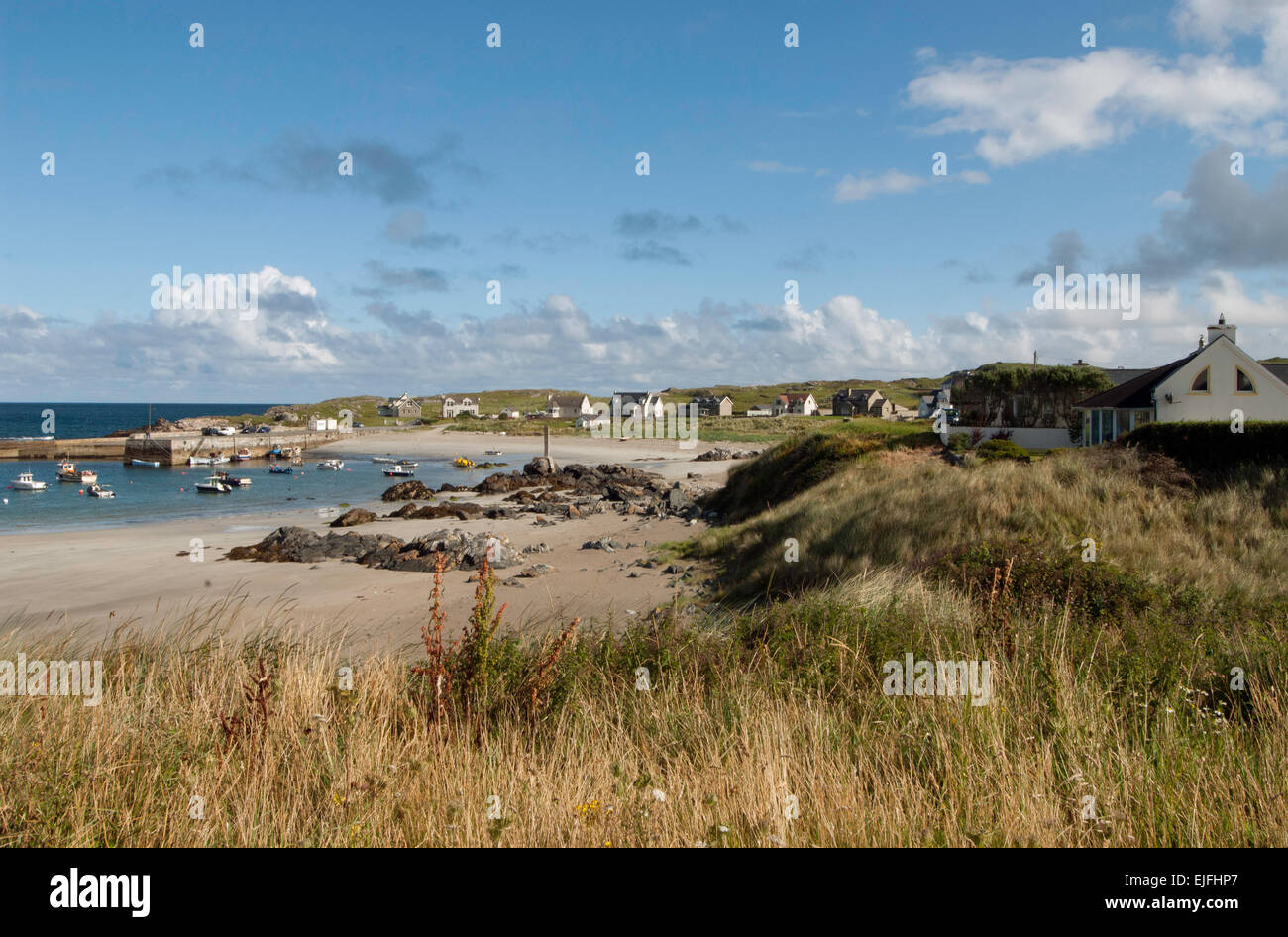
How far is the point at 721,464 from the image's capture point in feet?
214

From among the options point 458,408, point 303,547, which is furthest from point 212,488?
point 458,408

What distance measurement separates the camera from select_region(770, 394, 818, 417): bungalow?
12800cm

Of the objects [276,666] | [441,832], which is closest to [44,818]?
[441,832]

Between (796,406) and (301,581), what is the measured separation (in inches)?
4554

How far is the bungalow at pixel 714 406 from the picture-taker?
13600 cm

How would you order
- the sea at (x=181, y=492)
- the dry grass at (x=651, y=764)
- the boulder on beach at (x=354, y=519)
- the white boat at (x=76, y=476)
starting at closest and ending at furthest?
the dry grass at (x=651, y=764), the boulder on beach at (x=354, y=519), the sea at (x=181, y=492), the white boat at (x=76, y=476)

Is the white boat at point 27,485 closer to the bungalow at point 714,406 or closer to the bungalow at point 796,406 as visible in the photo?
the bungalow at point 714,406

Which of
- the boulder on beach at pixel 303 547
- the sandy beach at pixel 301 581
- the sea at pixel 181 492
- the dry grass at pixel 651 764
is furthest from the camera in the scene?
the sea at pixel 181 492

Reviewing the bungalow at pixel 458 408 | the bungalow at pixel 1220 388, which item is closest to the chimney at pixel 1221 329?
the bungalow at pixel 1220 388

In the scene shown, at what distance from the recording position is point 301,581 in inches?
862

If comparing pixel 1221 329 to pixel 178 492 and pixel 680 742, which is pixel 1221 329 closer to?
pixel 680 742

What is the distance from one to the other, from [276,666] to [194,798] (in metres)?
2.43
